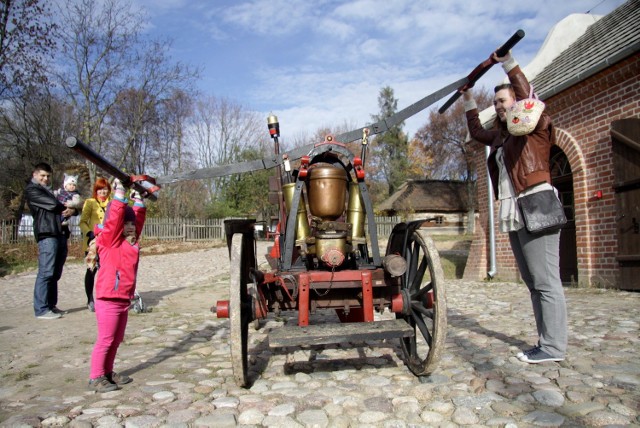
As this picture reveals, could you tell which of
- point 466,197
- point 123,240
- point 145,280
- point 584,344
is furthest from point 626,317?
point 466,197

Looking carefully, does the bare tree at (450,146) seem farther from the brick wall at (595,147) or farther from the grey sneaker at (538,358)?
the grey sneaker at (538,358)

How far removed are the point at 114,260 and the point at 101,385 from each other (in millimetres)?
844

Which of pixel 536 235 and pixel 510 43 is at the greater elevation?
pixel 510 43

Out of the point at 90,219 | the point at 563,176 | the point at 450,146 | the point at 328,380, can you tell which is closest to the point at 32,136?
the point at 90,219

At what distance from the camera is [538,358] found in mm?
3393

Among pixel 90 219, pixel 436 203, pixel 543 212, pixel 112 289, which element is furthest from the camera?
pixel 436 203

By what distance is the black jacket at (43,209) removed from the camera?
5859mm

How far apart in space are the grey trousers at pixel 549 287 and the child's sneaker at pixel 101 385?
313 centimetres

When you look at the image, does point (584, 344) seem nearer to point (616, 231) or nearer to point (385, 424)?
point (385, 424)

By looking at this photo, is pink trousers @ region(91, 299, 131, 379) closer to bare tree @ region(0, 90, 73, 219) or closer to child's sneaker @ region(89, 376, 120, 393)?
child's sneaker @ region(89, 376, 120, 393)

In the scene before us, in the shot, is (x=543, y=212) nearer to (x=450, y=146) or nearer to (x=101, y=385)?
(x=101, y=385)

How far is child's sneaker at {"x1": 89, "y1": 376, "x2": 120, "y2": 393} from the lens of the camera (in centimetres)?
305

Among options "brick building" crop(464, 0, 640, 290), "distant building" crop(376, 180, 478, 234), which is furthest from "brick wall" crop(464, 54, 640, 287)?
"distant building" crop(376, 180, 478, 234)

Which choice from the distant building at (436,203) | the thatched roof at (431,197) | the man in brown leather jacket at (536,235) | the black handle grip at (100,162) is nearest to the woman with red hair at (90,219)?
the black handle grip at (100,162)
